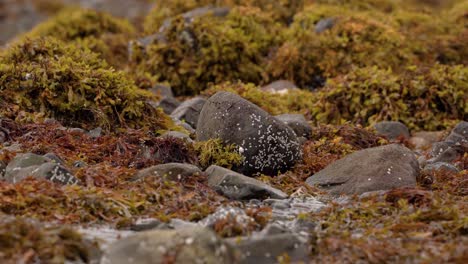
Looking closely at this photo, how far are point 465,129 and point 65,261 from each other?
5.76 metres

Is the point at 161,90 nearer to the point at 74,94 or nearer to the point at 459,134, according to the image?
the point at 74,94

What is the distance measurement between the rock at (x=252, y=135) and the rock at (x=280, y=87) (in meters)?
4.57

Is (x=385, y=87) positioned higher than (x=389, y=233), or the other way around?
(x=389, y=233)

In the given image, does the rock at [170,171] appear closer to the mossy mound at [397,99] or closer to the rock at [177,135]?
the rock at [177,135]

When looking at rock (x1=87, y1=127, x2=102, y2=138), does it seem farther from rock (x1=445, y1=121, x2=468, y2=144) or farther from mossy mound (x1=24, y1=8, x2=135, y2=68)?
mossy mound (x1=24, y1=8, x2=135, y2=68)

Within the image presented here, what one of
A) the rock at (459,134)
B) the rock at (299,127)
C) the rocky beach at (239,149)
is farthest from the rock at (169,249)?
the rock at (459,134)

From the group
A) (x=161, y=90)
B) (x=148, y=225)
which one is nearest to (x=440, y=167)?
(x=148, y=225)

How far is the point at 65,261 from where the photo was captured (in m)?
4.37

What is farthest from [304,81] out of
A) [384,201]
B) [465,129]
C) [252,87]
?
[384,201]

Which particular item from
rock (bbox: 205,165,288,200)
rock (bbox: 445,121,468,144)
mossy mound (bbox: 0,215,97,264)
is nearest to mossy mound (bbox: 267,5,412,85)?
rock (bbox: 445,121,468,144)

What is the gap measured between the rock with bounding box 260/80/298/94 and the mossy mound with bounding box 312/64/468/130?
1018 millimetres

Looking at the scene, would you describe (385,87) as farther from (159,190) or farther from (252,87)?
(159,190)

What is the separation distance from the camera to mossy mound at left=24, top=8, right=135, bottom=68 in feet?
47.6

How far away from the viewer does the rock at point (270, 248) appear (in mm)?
4469
